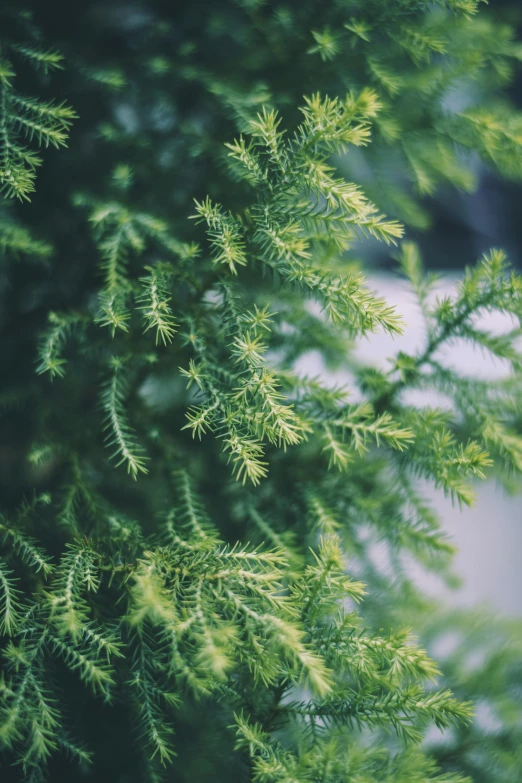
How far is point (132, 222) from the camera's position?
492 mm

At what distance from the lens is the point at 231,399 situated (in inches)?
→ 15.3

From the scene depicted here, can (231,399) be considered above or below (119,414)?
above

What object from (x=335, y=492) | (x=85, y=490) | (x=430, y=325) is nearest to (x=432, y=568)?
(x=335, y=492)

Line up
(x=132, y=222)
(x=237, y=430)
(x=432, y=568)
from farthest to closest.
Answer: (x=432, y=568) < (x=132, y=222) < (x=237, y=430)

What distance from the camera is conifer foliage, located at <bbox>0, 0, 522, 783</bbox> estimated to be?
37 cm

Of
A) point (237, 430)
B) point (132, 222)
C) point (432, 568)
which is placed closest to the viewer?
point (237, 430)

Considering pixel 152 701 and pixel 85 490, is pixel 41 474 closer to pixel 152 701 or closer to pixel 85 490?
pixel 85 490

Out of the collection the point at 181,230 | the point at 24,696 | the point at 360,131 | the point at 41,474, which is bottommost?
the point at 41,474

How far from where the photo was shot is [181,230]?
1.87 feet

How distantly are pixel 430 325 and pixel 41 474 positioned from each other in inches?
17.7

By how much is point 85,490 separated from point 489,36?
58 centimetres

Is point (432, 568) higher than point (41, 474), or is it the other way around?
point (432, 568)

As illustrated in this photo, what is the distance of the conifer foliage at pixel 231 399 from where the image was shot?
37cm

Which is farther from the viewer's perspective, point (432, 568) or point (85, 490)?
point (432, 568)
